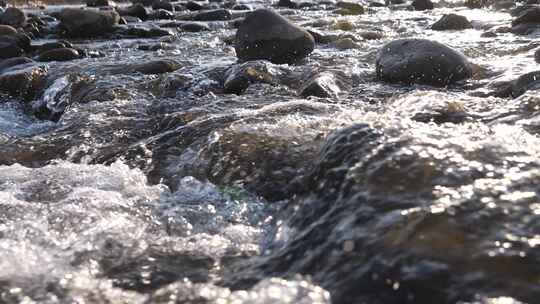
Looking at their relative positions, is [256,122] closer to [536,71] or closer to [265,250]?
[265,250]

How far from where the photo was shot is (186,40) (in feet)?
35.0

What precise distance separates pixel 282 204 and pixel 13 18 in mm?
14114

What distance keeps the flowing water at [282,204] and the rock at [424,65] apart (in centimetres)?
40

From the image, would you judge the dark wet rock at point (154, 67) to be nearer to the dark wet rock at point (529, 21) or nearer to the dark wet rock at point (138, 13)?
the dark wet rock at point (529, 21)

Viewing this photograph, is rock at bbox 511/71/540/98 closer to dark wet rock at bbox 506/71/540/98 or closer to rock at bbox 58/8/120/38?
dark wet rock at bbox 506/71/540/98

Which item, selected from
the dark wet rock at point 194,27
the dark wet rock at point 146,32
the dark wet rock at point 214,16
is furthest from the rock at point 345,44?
the dark wet rock at point 214,16

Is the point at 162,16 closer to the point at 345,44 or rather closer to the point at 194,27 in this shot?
the point at 194,27

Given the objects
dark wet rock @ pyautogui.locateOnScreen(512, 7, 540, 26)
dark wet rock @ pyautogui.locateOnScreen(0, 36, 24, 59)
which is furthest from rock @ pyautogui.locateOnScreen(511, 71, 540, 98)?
dark wet rock @ pyautogui.locateOnScreen(0, 36, 24, 59)

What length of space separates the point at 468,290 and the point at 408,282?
6.9 inches

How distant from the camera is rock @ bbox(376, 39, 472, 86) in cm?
550

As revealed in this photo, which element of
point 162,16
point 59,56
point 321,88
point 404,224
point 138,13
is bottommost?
point 162,16

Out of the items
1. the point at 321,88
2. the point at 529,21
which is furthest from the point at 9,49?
the point at 529,21

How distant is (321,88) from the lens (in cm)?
521

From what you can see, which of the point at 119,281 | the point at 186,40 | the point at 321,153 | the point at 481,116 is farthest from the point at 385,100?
the point at 186,40
